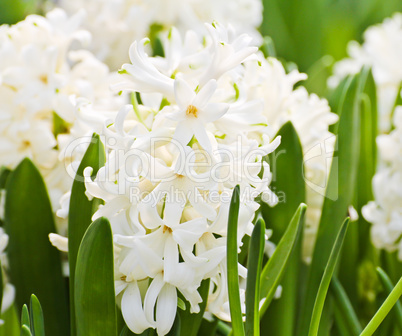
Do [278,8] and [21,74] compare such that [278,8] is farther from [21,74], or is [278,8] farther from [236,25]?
[21,74]

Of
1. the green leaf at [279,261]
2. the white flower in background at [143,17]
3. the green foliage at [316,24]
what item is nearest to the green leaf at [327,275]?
the green leaf at [279,261]

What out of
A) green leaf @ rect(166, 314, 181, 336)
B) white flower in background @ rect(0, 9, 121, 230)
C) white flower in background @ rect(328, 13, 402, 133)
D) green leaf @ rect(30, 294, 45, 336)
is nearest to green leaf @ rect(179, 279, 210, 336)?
green leaf @ rect(166, 314, 181, 336)

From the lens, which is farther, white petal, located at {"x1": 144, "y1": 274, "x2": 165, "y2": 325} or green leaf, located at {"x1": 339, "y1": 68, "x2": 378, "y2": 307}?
green leaf, located at {"x1": 339, "y1": 68, "x2": 378, "y2": 307}

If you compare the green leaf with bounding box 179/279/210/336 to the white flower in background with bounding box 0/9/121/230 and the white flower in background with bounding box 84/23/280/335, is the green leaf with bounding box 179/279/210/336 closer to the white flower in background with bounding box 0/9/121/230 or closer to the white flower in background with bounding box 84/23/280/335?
the white flower in background with bounding box 84/23/280/335

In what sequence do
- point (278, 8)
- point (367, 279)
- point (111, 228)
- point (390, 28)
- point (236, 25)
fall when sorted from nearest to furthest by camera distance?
point (111, 228) → point (367, 279) → point (390, 28) → point (236, 25) → point (278, 8)

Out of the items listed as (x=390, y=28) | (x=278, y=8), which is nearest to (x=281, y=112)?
(x=390, y=28)

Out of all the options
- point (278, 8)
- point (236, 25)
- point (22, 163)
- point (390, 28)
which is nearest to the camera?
point (22, 163)

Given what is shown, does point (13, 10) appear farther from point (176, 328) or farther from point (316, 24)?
point (176, 328)

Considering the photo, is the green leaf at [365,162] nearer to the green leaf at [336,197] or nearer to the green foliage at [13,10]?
the green leaf at [336,197]
